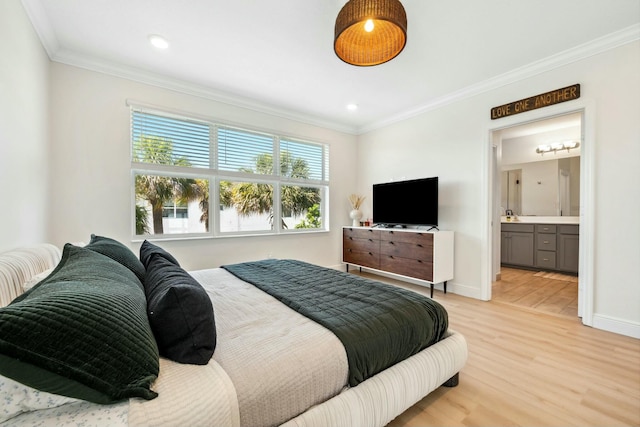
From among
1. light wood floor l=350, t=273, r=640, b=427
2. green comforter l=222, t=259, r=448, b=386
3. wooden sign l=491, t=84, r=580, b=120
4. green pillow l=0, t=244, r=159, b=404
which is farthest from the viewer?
wooden sign l=491, t=84, r=580, b=120

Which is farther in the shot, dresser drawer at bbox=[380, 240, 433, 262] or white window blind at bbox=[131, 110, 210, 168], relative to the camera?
dresser drawer at bbox=[380, 240, 433, 262]

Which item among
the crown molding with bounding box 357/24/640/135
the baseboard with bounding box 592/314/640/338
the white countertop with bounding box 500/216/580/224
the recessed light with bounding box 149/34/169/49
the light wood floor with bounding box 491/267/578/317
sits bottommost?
the light wood floor with bounding box 491/267/578/317

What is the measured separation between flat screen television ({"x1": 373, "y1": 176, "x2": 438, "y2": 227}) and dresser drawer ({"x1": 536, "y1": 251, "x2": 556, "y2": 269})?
293 centimetres

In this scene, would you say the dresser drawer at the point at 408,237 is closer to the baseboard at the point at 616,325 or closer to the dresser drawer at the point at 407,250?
the dresser drawer at the point at 407,250

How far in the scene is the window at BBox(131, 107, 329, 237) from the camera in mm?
3264

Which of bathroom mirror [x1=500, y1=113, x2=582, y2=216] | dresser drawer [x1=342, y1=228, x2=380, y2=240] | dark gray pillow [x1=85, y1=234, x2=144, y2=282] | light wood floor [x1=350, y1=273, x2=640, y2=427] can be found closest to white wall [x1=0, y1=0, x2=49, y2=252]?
dark gray pillow [x1=85, y1=234, x2=144, y2=282]

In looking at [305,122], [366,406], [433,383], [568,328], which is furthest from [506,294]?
[305,122]

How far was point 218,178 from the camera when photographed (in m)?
3.71

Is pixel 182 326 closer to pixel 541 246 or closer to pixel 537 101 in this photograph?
pixel 537 101

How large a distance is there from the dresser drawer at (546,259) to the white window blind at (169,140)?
5974mm

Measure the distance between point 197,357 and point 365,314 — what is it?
32.8 inches

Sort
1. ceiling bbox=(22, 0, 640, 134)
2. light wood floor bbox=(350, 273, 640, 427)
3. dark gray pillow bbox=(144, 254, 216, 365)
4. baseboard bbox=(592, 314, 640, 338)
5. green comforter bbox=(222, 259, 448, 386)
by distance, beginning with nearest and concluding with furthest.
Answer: dark gray pillow bbox=(144, 254, 216, 365)
green comforter bbox=(222, 259, 448, 386)
light wood floor bbox=(350, 273, 640, 427)
ceiling bbox=(22, 0, 640, 134)
baseboard bbox=(592, 314, 640, 338)

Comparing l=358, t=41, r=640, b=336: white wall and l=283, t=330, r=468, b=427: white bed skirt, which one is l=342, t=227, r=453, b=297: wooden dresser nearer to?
l=358, t=41, r=640, b=336: white wall

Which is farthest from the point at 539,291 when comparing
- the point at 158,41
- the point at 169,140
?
the point at 158,41
